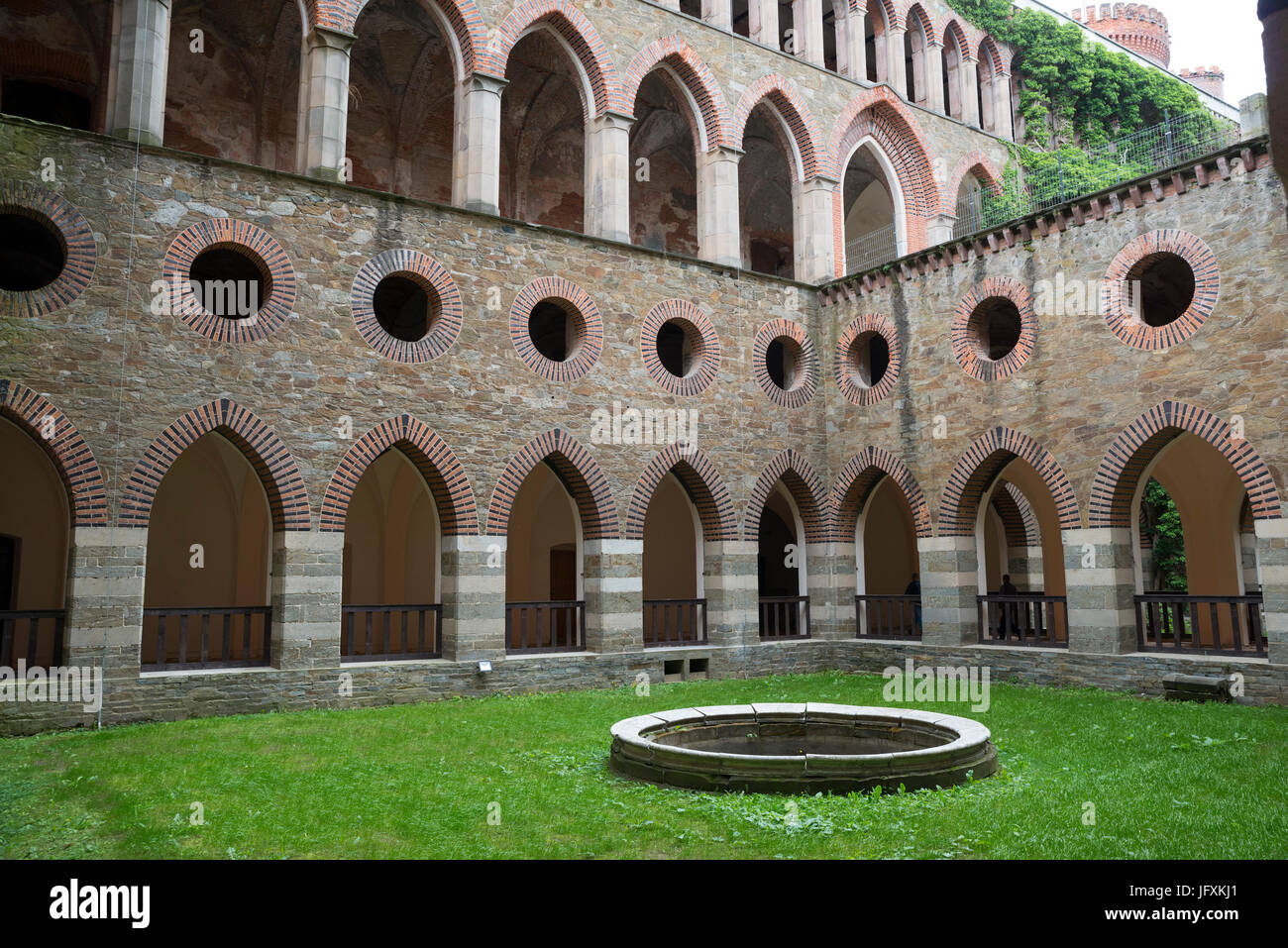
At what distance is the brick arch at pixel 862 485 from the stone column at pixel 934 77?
8357mm

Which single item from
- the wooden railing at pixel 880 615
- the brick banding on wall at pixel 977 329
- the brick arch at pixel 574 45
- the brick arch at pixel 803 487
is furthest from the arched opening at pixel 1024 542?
the brick arch at pixel 574 45

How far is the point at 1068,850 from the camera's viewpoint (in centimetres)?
580

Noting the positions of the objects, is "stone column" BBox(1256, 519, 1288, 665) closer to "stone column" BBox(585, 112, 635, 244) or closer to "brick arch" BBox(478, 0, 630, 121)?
"stone column" BBox(585, 112, 635, 244)

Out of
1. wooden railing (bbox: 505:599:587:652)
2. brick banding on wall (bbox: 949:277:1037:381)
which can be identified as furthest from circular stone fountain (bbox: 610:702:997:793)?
brick banding on wall (bbox: 949:277:1037:381)

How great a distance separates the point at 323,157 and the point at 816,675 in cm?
1069

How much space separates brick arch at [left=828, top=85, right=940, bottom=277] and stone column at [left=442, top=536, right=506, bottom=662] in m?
10.0

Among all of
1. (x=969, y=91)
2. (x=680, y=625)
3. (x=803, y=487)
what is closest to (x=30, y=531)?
(x=680, y=625)

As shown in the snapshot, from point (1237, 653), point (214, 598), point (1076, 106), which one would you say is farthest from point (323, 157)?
point (1076, 106)

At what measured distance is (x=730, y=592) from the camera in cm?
1577

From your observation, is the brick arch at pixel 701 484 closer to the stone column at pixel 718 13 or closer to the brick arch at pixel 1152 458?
the brick arch at pixel 1152 458

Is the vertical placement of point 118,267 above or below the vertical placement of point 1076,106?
below

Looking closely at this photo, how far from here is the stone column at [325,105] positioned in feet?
43.2

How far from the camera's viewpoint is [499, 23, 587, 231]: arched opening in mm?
18719
